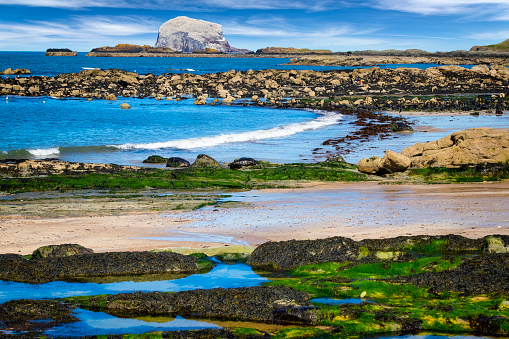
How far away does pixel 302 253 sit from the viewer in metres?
8.83

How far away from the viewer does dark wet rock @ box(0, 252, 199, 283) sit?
317 inches

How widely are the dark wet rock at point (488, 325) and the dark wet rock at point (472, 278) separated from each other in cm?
82

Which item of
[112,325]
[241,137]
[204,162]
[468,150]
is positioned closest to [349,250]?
[112,325]

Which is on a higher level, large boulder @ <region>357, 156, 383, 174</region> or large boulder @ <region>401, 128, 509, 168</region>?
large boulder @ <region>401, 128, 509, 168</region>

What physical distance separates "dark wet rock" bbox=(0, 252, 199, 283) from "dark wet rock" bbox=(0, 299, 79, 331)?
133 centimetres

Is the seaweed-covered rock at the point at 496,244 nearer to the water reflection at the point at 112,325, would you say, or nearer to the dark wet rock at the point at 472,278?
the dark wet rock at the point at 472,278

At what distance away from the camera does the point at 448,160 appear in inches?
697

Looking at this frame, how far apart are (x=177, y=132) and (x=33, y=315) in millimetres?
26634

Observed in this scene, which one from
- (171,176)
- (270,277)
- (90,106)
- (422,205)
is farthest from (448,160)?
(90,106)

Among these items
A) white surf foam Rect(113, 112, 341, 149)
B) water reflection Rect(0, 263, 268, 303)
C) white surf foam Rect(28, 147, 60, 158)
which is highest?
white surf foam Rect(113, 112, 341, 149)

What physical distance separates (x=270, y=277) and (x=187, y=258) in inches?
64.4

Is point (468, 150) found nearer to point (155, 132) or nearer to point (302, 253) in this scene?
point (302, 253)

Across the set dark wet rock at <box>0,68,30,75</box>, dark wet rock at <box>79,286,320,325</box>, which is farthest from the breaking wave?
dark wet rock at <box>0,68,30,75</box>

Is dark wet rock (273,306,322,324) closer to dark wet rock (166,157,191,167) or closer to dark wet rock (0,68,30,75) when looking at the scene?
dark wet rock (166,157,191,167)
